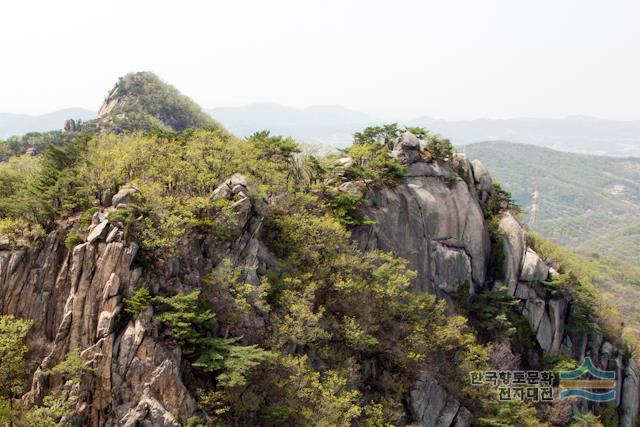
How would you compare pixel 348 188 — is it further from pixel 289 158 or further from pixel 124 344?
pixel 124 344

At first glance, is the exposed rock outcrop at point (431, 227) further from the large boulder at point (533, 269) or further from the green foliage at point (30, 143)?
the green foliage at point (30, 143)

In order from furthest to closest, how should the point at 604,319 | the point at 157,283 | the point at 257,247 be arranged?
the point at 604,319, the point at 257,247, the point at 157,283

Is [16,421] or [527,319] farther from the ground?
[16,421]

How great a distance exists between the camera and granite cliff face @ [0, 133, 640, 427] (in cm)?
1923

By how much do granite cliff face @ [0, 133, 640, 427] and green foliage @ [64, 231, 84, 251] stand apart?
30cm

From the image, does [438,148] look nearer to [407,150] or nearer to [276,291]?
[407,150]

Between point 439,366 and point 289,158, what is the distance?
1703cm

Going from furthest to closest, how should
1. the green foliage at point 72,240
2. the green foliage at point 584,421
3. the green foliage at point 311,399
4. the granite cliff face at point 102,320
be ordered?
the green foliage at point 584,421, the green foliage at point 311,399, the green foliage at point 72,240, the granite cliff face at point 102,320

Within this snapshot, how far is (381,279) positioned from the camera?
30.1 meters

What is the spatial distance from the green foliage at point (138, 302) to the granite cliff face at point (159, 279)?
327 millimetres

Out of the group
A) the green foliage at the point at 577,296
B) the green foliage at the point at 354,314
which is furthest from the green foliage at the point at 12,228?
the green foliage at the point at 577,296

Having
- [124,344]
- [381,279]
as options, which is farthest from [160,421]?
[381,279]

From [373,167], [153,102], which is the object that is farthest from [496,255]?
[153,102]

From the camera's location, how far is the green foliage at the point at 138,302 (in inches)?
778
